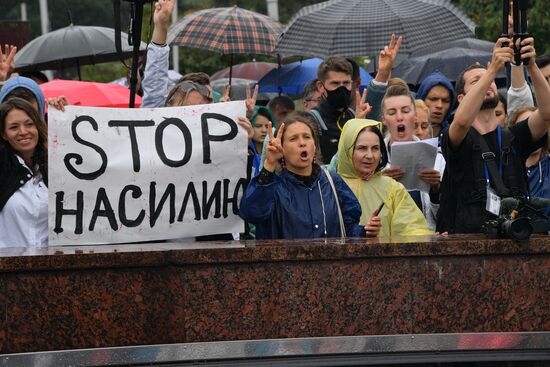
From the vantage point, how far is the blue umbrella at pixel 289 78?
15.1 meters

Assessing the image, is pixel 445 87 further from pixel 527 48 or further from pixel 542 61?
pixel 527 48

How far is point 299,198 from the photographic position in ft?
22.2

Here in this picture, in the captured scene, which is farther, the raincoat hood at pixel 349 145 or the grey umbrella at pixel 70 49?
the grey umbrella at pixel 70 49

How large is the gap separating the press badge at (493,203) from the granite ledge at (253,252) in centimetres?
37

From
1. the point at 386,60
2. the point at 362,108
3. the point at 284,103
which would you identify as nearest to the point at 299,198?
the point at 362,108

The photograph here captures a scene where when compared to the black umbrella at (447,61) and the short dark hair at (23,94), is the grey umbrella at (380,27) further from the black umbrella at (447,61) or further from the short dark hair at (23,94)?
the short dark hair at (23,94)

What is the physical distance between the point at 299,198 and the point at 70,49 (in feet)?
29.6

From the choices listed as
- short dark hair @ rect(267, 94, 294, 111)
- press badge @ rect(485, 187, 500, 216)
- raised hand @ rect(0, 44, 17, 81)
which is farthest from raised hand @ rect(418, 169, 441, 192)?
short dark hair @ rect(267, 94, 294, 111)

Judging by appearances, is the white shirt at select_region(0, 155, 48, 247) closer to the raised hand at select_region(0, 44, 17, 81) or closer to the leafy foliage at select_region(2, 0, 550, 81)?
the raised hand at select_region(0, 44, 17, 81)

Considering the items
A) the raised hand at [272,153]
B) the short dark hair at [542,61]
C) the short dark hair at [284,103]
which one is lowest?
the raised hand at [272,153]

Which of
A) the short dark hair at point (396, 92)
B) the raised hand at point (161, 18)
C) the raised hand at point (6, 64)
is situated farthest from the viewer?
the raised hand at point (6, 64)

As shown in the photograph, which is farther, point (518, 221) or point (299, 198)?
point (299, 198)

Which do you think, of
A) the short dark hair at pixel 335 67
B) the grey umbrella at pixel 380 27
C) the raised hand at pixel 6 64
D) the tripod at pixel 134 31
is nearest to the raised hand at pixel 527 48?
the tripod at pixel 134 31

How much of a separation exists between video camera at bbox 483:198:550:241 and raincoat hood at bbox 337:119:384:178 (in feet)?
4.66
